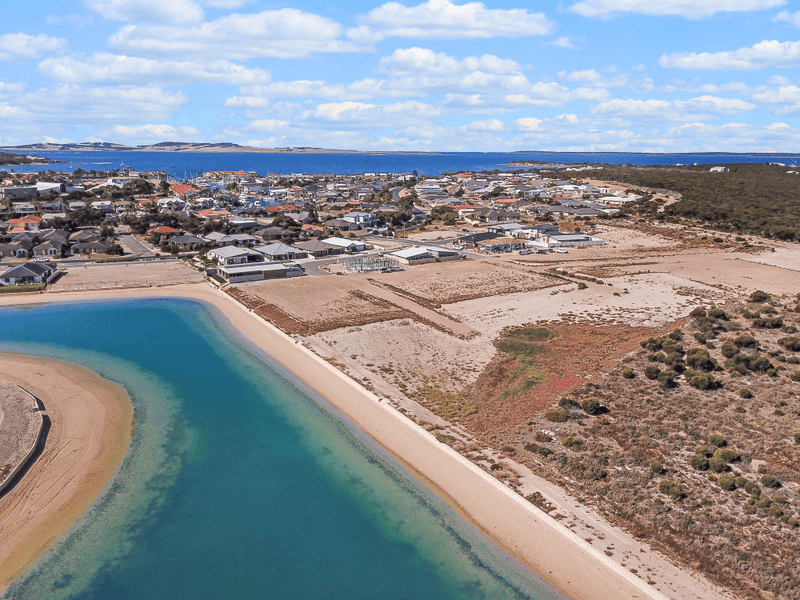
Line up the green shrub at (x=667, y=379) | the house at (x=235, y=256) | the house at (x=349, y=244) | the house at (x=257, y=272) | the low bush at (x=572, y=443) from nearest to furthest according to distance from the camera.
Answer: the low bush at (x=572, y=443)
the green shrub at (x=667, y=379)
the house at (x=257, y=272)
the house at (x=235, y=256)
the house at (x=349, y=244)

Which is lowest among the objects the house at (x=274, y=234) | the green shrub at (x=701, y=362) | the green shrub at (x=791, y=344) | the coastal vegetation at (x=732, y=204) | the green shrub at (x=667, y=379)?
the green shrub at (x=667, y=379)

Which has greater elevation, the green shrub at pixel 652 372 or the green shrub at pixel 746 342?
the green shrub at pixel 746 342

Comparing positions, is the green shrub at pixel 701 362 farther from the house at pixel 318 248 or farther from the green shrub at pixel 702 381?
the house at pixel 318 248

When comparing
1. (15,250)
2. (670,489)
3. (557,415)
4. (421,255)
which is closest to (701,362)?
(557,415)

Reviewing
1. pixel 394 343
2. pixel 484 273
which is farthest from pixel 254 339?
pixel 484 273

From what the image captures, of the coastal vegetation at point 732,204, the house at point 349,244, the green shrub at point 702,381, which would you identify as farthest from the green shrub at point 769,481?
the coastal vegetation at point 732,204

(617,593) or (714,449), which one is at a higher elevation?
(714,449)

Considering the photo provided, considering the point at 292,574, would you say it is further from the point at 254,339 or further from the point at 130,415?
the point at 254,339
